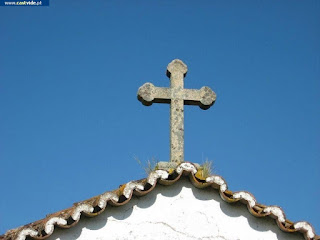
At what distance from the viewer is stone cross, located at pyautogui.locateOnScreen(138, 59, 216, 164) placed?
709cm

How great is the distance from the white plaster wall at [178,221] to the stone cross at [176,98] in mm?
643

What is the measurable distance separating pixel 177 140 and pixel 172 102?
0.47 metres

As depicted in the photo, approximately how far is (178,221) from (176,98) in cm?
158

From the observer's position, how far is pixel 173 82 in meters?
7.43

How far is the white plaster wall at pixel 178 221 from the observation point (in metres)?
6.16

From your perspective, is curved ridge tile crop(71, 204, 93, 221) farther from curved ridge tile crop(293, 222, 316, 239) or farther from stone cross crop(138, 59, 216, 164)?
curved ridge tile crop(293, 222, 316, 239)

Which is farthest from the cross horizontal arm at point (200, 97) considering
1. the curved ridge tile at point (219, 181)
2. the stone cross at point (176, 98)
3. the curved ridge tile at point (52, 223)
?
the curved ridge tile at point (52, 223)

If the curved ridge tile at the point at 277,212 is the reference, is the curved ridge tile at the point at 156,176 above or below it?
above

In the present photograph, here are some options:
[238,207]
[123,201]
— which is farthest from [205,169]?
[123,201]

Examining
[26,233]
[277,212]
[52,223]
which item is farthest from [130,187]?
[277,212]

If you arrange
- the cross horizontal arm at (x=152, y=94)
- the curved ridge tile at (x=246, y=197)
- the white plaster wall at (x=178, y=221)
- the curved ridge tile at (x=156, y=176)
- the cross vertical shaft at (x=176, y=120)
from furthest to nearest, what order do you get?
the cross horizontal arm at (x=152, y=94) → the cross vertical shaft at (x=176, y=120) → the curved ridge tile at (x=246, y=197) → the curved ridge tile at (x=156, y=176) → the white plaster wall at (x=178, y=221)

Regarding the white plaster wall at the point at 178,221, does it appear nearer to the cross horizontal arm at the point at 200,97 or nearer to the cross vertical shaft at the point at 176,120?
the cross vertical shaft at the point at 176,120

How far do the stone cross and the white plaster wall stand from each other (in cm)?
64

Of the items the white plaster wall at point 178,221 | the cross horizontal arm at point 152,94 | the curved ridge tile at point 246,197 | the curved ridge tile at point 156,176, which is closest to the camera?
the white plaster wall at point 178,221
